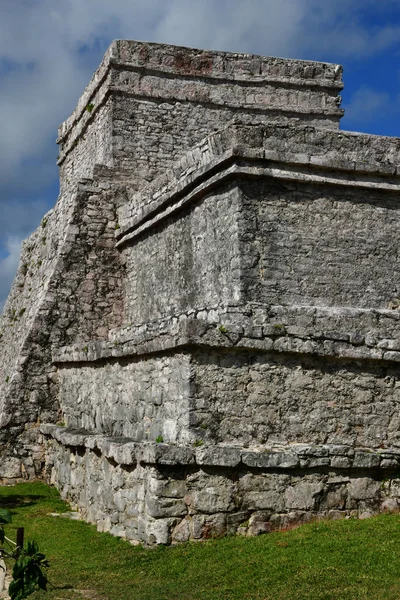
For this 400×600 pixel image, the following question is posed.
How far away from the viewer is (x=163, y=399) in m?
8.27

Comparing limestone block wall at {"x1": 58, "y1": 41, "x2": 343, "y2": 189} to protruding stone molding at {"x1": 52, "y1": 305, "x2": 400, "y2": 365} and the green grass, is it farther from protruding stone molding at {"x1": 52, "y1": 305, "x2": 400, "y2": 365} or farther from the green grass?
the green grass

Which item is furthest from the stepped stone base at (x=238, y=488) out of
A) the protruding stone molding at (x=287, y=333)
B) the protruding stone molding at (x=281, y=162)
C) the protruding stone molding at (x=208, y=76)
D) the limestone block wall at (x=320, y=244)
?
the protruding stone molding at (x=208, y=76)

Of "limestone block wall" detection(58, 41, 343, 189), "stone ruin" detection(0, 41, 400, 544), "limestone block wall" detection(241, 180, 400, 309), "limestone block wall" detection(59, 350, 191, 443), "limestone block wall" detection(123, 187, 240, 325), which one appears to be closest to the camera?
"stone ruin" detection(0, 41, 400, 544)

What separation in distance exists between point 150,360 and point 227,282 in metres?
A: 1.35

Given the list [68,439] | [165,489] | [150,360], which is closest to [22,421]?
[68,439]

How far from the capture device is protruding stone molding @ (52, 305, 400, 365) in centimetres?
783

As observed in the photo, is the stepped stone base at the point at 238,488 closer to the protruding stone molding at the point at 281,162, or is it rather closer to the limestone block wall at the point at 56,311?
the protruding stone molding at the point at 281,162

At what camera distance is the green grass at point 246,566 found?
605 cm

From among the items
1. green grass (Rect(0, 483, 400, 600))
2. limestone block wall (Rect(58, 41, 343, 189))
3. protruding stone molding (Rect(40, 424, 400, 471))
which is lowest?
green grass (Rect(0, 483, 400, 600))

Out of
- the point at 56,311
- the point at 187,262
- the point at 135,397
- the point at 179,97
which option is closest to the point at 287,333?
the point at 135,397

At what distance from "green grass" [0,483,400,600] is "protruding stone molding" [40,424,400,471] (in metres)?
0.57

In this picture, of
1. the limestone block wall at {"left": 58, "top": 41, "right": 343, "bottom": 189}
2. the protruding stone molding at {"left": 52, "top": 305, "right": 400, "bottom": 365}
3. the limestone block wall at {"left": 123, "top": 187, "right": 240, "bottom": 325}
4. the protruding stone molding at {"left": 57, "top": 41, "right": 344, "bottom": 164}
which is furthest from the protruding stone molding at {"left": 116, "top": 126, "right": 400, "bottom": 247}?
the protruding stone molding at {"left": 57, "top": 41, "right": 344, "bottom": 164}

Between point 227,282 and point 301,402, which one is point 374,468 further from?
point 227,282

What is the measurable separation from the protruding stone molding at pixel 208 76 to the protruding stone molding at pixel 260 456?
8.03m
